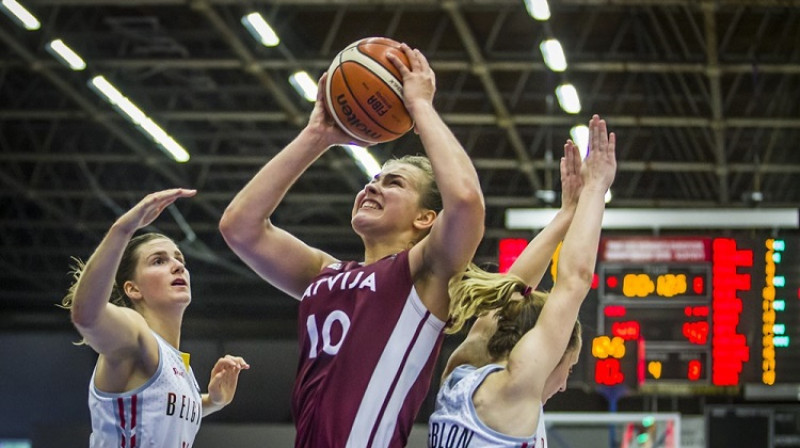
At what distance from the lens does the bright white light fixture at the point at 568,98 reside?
50.0 ft

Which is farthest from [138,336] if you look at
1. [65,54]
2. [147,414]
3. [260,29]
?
[65,54]

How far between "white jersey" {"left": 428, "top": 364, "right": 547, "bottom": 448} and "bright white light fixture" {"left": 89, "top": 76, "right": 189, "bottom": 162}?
1276 cm

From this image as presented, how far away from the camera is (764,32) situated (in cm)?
1526

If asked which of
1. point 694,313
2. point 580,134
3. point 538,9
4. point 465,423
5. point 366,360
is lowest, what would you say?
point 465,423

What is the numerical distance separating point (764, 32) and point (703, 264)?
6011 mm

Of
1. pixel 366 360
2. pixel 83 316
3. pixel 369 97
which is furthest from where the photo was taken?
pixel 83 316

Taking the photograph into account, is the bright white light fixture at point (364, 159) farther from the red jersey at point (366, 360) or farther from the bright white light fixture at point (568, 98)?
the red jersey at point (366, 360)

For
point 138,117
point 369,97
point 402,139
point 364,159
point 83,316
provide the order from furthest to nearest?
point 402,139 → point 364,159 → point 138,117 → point 83,316 → point 369,97

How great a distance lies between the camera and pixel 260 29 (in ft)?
45.6

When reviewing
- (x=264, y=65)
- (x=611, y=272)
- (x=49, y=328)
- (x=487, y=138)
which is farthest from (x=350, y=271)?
(x=49, y=328)

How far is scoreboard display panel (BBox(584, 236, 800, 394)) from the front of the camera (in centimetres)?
1012

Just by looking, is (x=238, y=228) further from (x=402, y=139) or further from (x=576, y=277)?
(x=402, y=139)

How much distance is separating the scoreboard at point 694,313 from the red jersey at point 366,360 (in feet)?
21.7

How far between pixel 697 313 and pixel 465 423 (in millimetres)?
7123
